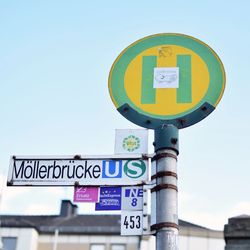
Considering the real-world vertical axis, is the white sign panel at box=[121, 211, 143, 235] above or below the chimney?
below

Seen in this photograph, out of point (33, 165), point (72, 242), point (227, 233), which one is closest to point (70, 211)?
point (72, 242)

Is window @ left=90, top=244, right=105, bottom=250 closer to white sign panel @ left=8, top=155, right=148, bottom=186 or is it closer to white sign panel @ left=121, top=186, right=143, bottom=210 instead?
white sign panel @ left=8, top=155, right=148, bottom=186

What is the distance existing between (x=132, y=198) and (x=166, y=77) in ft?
4.25

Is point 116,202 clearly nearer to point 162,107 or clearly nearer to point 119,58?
point 162,107

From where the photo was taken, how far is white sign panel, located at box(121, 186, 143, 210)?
499 centimetres

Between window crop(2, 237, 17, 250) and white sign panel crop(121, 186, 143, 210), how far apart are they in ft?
102

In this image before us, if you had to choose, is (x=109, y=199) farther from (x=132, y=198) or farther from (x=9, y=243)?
(x=9, y=243)

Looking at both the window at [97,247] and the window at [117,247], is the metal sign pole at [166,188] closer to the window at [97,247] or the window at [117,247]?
the window at [117,247]

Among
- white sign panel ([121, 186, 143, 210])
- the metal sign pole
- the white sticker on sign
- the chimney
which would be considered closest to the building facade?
the chimney

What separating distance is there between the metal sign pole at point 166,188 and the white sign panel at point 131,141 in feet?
0.50

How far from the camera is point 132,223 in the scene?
4.89 meters

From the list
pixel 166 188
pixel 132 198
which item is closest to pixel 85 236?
pixel 132 198

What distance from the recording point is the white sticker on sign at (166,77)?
5438 mm

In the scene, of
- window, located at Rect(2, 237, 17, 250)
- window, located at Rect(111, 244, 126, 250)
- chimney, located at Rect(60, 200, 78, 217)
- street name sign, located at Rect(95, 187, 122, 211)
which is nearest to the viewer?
street name sign, located at Rect(95, 187, 122, 211)
